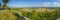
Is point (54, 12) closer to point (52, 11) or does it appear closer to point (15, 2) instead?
point (52, 11)

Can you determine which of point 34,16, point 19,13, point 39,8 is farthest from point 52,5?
point 19,13

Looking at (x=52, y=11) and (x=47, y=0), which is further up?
(x=47, y=0)

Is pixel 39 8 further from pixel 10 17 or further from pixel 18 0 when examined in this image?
pixel 10 17

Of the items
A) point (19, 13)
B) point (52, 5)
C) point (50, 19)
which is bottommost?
point (50, 19)

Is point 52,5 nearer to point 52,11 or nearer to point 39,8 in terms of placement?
point 52,11

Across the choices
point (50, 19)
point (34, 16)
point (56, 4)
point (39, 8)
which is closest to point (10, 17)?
point (34, 16)

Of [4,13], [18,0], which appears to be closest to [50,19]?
[18,0]

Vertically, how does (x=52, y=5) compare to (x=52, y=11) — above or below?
above
